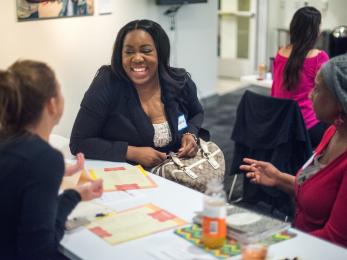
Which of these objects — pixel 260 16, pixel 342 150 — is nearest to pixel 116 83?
pixel 342 150

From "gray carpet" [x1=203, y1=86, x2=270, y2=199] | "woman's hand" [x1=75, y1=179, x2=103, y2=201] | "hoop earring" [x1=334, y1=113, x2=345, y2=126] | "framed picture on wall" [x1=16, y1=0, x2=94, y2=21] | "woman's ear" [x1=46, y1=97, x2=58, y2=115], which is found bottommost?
"gray carpet" [x1=203, y1=86, x2=270, y2=199]

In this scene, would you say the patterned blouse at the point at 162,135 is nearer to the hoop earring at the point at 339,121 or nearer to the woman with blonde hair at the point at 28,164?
the hoop earring at the point at 339,121

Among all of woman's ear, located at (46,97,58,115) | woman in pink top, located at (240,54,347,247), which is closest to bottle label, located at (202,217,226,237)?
woman in pink top, located at (240,54,347,247)

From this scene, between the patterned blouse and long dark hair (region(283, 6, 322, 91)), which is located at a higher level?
long dark hair (region(283, 6, 322, 91))

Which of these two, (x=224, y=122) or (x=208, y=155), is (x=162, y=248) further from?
(x=224, y=122)

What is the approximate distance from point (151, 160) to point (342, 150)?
3.24 ft

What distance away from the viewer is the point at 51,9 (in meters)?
4.43

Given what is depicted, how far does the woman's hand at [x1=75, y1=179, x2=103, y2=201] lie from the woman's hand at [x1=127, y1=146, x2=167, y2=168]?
73 centimetres

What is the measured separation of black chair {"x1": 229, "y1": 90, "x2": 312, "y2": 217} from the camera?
3.35 meters

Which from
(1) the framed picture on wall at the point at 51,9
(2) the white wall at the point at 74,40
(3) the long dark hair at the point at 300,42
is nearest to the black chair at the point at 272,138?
(3) the long dark hair at the point at 300,42

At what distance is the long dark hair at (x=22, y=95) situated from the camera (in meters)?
1.67

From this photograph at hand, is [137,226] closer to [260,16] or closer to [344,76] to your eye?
[344,76]

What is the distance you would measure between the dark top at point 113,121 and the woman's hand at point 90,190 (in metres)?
0.72

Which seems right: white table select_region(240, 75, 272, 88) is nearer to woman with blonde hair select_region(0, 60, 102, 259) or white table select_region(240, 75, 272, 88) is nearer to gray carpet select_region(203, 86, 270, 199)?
gray carpet select_region(203, 86, 270, 199)
